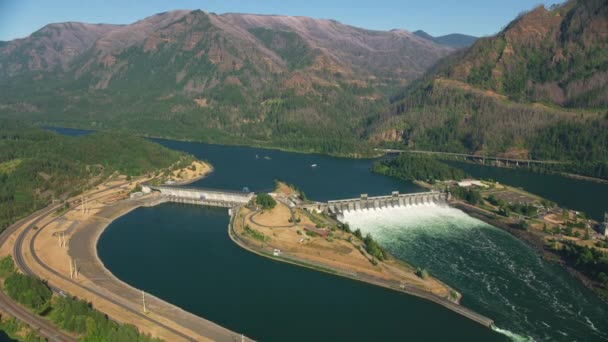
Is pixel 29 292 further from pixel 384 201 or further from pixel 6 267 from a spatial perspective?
pixel 384 201

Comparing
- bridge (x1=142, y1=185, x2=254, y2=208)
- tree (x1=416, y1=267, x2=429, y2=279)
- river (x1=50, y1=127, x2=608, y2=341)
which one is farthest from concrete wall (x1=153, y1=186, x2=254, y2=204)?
tree (x1=416, y1=267, x2=429, y2=279)

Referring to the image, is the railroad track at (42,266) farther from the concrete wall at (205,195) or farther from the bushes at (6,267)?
the concrete wall at (205,195)

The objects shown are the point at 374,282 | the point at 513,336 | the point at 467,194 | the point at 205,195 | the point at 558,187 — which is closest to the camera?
the point at 513,336

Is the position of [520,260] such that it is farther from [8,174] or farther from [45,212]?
[8,174]

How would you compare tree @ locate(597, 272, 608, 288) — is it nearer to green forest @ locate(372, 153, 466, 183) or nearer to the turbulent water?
the turbulent water

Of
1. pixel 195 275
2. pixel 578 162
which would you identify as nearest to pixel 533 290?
pixel 195 275

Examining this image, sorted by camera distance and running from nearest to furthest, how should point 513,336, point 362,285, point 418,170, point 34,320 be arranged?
point 34,320, point 513,336, point 362,285, point 418,170

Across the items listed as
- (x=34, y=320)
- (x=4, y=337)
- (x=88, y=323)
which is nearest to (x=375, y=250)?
(x=88, y=323)

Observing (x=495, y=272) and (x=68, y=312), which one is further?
(x=495, y=272)

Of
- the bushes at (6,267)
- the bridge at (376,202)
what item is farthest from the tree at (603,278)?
the bushes at (6,267)
